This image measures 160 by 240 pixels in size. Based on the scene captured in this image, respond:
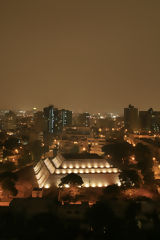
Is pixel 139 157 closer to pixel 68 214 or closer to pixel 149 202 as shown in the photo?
pixel 149 202

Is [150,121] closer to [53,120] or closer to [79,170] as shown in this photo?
[53,120]

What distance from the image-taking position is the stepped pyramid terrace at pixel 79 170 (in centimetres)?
1744

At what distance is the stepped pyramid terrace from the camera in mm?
17438

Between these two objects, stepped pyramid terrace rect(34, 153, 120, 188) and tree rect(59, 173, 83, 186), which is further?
stepped pyramid terrace rect(34, 153, 120, 188)

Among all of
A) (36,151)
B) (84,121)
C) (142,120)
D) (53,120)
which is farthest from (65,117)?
(36,151)

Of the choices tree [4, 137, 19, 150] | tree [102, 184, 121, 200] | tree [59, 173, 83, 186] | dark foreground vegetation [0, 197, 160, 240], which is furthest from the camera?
tree [4, 137, 19, 150]

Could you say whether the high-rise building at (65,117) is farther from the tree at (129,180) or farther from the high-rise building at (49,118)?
the tree at (129,180)

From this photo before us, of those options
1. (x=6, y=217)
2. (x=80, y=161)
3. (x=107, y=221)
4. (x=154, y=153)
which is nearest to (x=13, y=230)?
(x=6, y=217)

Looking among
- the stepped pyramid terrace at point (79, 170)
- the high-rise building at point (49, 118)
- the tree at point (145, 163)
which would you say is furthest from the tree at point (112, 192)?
the high-rise building at point (49, 118)

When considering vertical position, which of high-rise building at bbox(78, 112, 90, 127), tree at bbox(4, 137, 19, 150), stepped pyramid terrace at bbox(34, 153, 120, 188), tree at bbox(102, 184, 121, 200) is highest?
high-rise building at bbox(78, 112, 90, 127)

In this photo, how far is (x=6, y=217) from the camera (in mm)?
10352

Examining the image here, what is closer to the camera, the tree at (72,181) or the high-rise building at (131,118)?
the tree at (72,181)

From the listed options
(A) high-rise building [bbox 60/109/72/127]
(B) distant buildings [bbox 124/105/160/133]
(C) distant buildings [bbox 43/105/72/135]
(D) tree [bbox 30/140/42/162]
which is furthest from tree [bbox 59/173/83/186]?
(A) high-rise building [bbox 60/109/72/127]

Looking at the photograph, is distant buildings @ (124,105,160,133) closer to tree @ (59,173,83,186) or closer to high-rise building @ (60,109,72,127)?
high-rise building @ (60,109,72,127)
